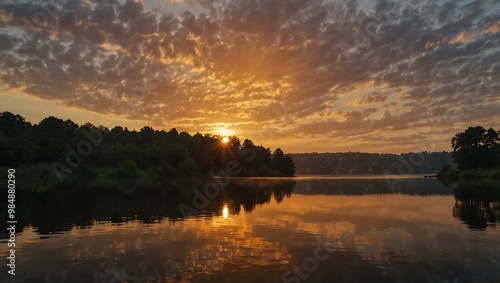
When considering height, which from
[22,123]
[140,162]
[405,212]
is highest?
[22,123]

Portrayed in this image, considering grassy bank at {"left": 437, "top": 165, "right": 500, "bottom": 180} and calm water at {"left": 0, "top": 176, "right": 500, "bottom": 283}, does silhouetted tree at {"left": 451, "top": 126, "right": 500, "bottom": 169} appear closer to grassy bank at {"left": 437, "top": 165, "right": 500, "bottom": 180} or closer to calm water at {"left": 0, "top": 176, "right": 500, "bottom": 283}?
grassy bank at {"left": 437, "top": 165, "right": 500, "bottom": 180}

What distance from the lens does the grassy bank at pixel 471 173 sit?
151738 millimetres

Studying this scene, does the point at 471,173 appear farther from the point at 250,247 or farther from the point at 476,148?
the point at 250,247

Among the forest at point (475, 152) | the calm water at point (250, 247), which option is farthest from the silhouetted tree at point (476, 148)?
the calm water at point (250, 247)

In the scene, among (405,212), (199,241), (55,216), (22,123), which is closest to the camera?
(199,241)

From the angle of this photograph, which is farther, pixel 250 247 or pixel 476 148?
pixel 476 148

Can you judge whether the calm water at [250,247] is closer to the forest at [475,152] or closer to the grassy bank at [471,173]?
the grassy bank at [471,173]

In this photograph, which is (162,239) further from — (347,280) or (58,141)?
(58,141)

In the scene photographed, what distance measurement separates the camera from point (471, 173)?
165125 millimetres

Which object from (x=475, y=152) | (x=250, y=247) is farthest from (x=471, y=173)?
(x=250, y=247)

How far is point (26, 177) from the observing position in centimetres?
12500

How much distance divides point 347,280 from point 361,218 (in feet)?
83.2

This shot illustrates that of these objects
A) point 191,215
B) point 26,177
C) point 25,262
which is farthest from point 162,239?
point 26,177

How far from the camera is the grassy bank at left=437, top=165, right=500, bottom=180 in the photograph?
152 metres
